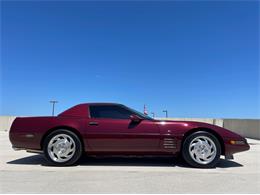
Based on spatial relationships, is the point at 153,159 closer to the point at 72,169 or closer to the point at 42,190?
the point at 72,169

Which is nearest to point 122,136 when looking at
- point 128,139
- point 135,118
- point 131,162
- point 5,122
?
point 128,139

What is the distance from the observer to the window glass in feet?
19.2

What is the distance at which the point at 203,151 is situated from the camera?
5586 mm

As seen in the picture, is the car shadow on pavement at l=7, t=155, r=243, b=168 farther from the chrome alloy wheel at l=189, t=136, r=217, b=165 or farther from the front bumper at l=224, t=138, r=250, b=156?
the front bumper at l=224, t=138, r=250, b=156

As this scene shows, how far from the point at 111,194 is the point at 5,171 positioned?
2.36 m

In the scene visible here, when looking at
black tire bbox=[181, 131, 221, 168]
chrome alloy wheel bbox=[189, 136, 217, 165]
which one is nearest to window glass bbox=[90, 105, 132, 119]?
black tire bbox=[181, 131, 221, 168]

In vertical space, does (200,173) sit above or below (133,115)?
below

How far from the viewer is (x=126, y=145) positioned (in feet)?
18.4

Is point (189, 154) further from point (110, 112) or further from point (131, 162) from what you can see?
point (110, 112)

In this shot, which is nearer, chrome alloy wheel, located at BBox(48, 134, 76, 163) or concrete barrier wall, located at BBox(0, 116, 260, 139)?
chrome alloy wheel, located at BBox(48, 134, 76, 163)

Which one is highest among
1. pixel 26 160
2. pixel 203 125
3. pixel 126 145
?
pixel 203 125

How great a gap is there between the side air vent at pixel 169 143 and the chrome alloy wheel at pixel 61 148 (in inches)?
69.4

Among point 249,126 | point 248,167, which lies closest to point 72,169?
point 248,167

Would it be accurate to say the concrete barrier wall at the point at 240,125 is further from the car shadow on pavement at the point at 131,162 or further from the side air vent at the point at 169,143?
the side air vent at the point at 169,143
